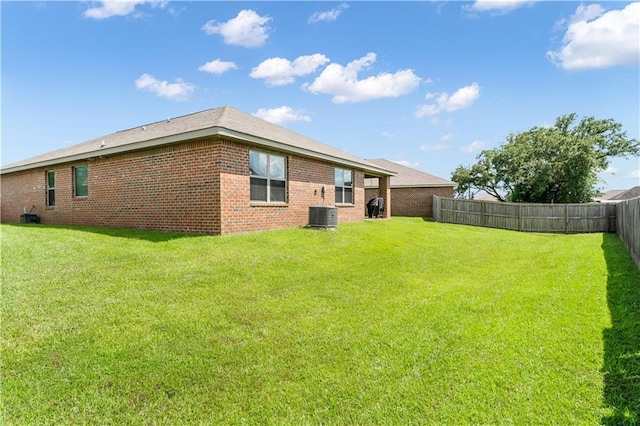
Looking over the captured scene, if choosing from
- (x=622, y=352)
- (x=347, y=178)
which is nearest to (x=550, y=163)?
(x=347, y=178)

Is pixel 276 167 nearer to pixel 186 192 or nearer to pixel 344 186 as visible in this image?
pixel 186 192

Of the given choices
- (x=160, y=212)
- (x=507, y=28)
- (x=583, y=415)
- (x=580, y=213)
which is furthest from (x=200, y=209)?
(x=580, y=213)

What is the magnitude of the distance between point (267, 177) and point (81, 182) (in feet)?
26.6

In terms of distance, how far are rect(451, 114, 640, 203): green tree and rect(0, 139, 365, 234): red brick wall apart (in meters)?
19.5

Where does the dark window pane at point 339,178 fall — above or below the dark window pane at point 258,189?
above

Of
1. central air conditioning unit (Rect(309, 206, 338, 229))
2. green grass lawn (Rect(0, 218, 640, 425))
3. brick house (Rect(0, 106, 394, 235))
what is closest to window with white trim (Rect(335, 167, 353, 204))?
brick house (Rect(0, 106, 394, 235))

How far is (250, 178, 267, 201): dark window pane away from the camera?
1062 cm

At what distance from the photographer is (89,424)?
105 inches

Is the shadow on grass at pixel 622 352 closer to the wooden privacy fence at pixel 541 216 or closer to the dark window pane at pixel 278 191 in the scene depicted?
the dark window pane at pixel 278 191

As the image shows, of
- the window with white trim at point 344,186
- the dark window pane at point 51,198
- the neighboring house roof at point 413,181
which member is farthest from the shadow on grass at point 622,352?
A: the neighboring house roof at point 413,181

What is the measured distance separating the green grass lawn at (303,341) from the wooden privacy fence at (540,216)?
1119 cm

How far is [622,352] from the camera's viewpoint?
367 cm

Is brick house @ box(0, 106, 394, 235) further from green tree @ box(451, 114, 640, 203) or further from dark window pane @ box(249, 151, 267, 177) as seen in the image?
green tree @ box(451, 114, 640, 203)

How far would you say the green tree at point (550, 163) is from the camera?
24391mm
